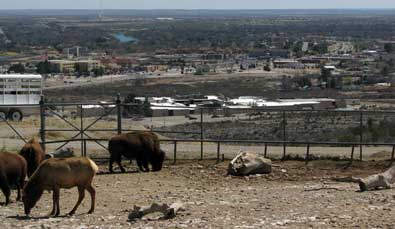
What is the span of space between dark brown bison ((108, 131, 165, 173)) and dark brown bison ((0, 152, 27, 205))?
3759 millimetres

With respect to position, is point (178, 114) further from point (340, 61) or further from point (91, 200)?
point (340, 61)

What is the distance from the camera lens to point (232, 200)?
49.4ft

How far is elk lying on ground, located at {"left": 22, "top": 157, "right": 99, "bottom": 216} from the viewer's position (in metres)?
14.3

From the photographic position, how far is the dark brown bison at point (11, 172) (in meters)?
15.6

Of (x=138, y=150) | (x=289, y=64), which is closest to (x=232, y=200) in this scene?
(x=138, y=150)

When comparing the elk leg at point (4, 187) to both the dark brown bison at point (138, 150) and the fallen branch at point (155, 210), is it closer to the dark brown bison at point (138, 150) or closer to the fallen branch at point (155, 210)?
the fallen branch at point (155, 210)

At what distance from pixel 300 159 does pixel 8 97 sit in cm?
2074

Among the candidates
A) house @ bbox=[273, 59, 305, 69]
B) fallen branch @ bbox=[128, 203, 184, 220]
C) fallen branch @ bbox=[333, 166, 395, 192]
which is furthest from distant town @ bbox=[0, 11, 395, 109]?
fallen branch @ bbox=[128, 203, 184, 220]

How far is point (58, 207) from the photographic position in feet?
46.9

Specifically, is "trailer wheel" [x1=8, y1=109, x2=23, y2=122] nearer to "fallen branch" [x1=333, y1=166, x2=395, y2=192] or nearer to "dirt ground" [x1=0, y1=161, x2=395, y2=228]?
"dirt ground" [x1=0, y1=161, x2=395, y2=228]

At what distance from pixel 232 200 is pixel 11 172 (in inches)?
160

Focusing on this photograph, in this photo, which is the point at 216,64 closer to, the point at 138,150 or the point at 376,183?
the point at 138,150

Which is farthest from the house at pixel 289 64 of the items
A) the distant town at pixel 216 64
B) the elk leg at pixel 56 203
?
the elk leg at pixel 56 203

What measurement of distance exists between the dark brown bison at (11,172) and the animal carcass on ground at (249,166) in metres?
4.65
